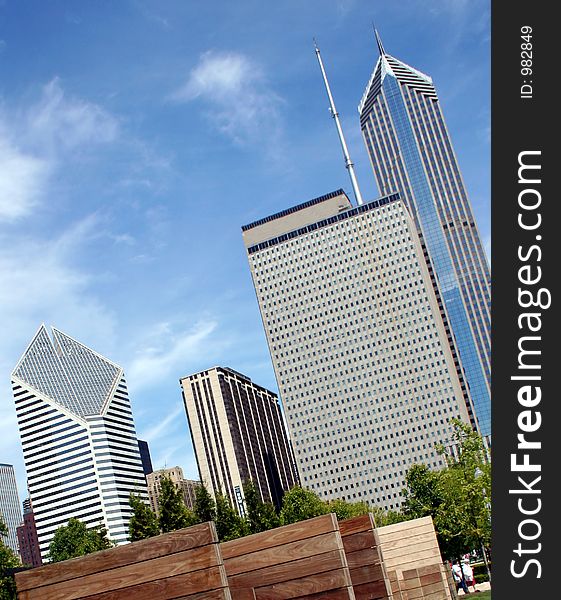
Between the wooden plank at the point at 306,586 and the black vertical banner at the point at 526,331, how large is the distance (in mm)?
→ 3377

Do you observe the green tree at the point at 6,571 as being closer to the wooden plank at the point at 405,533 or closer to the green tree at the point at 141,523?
the green tree at the point at 141,523

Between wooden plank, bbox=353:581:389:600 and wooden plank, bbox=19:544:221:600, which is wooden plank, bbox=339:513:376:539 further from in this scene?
wooden plank, bbox=19:544:221:600

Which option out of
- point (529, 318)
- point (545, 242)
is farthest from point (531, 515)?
point (545, 242)

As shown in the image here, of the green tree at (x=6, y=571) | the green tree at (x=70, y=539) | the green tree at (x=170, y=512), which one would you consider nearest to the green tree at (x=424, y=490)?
the green tree at (x=170, y=512)

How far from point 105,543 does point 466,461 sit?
4405cm

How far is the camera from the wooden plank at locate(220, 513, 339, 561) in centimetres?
1167

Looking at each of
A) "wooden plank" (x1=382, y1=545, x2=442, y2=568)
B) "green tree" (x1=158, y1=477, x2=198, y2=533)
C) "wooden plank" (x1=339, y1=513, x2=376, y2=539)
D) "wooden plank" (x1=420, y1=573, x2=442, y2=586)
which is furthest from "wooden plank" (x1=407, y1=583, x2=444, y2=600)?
"green tree" (x1=158, y1=477, x2=198, y2=533)

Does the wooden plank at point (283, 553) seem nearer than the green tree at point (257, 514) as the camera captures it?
Yes

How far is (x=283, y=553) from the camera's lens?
11930 millimetres

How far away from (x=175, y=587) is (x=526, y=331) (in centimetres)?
504

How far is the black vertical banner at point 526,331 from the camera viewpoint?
8141mm

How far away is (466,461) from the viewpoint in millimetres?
40344

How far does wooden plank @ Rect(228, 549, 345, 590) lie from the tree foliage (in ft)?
91.5

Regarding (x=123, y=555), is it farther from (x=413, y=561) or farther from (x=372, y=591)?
(x=413, y=561)
